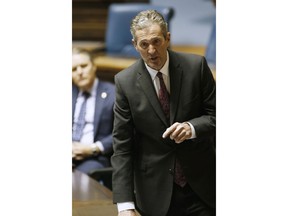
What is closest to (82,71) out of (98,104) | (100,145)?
(98,104)

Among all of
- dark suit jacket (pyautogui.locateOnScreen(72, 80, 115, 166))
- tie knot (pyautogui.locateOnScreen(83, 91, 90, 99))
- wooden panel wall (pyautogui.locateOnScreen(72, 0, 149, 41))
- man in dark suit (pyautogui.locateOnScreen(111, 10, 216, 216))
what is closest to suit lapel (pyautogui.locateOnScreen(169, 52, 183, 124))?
man in dark suit (pyautogui.locateOnScreen(111, 10, 216, 216))

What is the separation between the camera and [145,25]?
47.2 inches

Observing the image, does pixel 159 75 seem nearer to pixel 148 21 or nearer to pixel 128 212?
pixel 148 21

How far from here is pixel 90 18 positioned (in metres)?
4.75

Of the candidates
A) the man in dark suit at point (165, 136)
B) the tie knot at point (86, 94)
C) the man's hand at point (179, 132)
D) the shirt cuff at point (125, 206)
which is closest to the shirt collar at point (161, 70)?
the man in dark suit at point (165, 136)

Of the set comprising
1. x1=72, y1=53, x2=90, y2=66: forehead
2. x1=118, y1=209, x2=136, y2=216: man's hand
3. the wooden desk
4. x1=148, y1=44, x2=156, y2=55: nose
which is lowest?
the wooden desk

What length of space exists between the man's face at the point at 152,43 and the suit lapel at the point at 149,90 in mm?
37

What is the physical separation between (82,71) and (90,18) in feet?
10.3

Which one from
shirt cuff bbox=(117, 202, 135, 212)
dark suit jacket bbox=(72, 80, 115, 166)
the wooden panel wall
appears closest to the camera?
shirt cuff bbox=(117, 202, 135, 212)

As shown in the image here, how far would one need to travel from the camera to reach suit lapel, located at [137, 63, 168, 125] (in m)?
1.26

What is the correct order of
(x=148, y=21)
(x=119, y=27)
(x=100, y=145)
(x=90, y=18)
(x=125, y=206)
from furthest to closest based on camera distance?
(x=90, y=18), (x=119, y=27), (x=100, y=145), (x=125, y=206), (x=148, y=21)

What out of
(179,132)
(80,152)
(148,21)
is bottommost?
(80,152)

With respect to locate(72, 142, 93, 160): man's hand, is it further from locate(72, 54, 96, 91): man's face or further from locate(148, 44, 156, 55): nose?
locate(148, 44, 156, 55): nose
